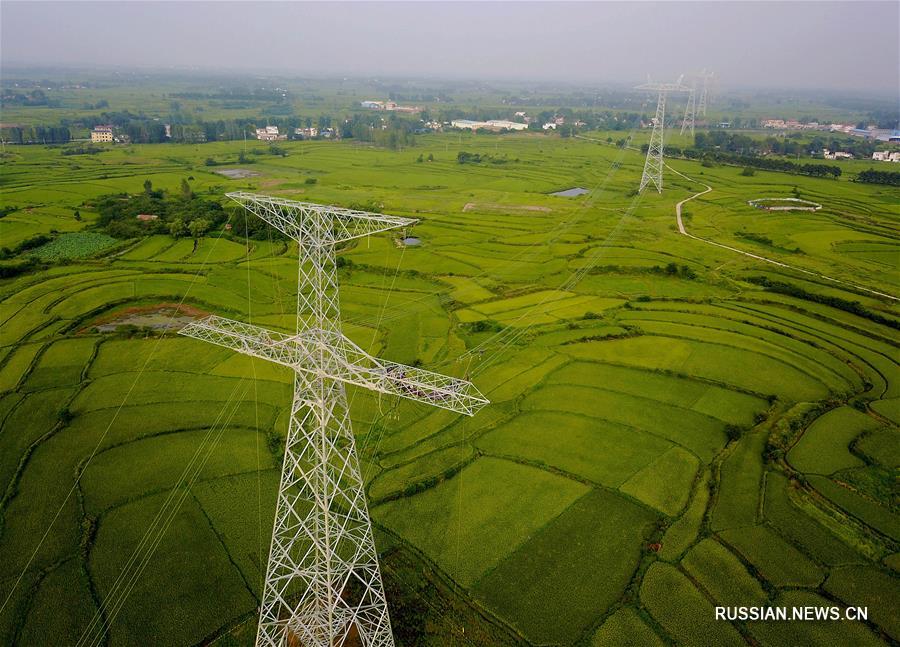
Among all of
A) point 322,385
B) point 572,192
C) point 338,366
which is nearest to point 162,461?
point 322,385

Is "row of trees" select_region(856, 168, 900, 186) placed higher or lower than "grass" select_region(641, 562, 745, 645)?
higher

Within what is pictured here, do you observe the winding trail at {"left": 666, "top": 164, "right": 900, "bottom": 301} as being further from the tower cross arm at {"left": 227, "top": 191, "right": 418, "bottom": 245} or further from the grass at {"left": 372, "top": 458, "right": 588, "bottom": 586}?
the tower cross arm at {"left": 227, "top": 191, "right": 418, "bottom": 245}

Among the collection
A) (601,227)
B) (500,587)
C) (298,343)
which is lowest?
(500,587)

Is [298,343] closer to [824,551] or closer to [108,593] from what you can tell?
[108,593]

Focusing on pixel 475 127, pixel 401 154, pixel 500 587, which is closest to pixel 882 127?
pixel 475 127

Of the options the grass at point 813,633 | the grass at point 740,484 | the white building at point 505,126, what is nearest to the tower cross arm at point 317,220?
the grass at point 813,633

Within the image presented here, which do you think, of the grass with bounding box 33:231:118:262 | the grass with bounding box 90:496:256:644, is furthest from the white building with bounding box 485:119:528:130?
the grass with bounding box 90:496:256:644

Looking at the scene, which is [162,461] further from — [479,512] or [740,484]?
[740,484]
